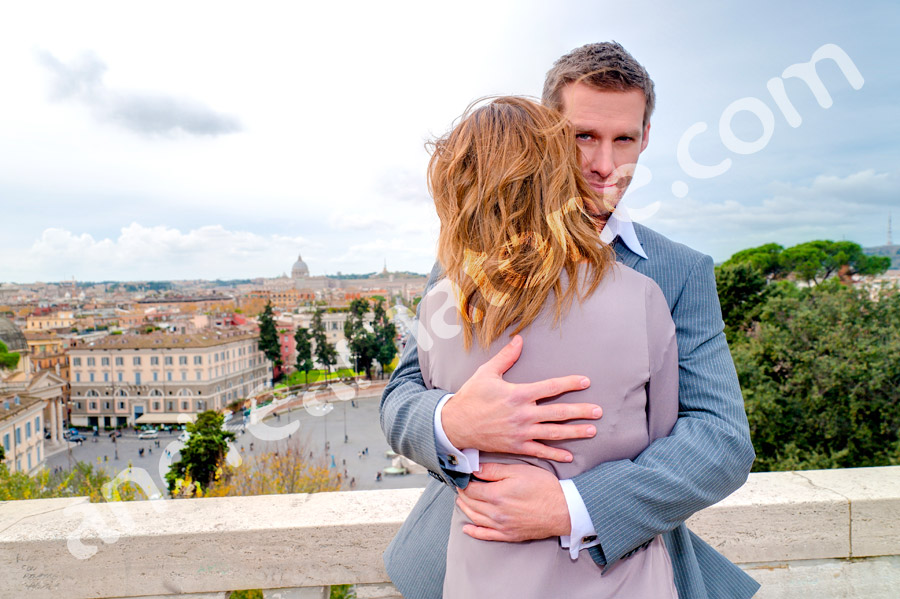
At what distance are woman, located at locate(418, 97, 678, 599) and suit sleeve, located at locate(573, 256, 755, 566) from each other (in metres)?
0.03

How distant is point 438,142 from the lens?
76 cm

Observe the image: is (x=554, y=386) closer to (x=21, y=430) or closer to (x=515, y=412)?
(x=515, y=412)

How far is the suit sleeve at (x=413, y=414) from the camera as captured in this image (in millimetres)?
710

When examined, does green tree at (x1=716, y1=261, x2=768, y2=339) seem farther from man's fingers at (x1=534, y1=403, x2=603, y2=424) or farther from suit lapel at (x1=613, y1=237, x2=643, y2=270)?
man's fingers at (x1=534, y1=403, x2=603, y2=424)

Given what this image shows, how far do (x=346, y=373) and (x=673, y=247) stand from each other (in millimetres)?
31551

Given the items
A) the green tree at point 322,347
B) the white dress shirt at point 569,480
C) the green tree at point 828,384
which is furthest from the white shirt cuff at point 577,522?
the green tree at point 322,347

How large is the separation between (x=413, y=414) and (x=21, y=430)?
1978 cm

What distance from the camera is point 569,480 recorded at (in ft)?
2.10

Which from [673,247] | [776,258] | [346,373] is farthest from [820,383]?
[346,373]

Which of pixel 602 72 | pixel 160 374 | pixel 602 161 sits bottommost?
pixel 160 374

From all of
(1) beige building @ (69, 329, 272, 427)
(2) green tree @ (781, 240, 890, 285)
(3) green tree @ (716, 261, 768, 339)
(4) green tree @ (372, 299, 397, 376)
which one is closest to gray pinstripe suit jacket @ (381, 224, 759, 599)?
(3) green tree @ (716, 261, 768, 339)

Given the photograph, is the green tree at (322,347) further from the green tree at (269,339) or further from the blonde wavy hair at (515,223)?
the blonde wavy hair at (515,223)

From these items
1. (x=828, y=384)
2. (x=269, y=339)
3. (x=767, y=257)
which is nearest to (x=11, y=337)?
(x=269, y=339)

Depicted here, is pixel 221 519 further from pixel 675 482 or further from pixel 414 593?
pixel 675 482
